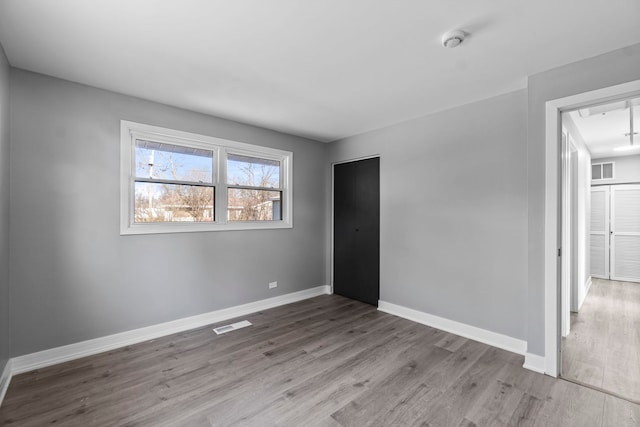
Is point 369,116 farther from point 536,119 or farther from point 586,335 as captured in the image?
point 586,335

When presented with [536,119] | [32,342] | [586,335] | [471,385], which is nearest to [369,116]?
[536,119]

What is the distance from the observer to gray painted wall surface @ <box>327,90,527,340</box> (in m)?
2.86

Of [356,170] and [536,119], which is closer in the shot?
[536,119]

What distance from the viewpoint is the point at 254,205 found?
13.5ft

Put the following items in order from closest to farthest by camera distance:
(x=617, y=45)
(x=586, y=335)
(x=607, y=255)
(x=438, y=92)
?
(x=617, y=45) → (x=438, y=92) → (x=586, y=335) → (x=607, y=255)

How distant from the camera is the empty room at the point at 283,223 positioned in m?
1.92

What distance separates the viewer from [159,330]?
10.3 ft

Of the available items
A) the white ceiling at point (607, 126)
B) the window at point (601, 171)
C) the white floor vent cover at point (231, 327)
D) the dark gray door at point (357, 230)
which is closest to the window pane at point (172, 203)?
the white floor vent cover at point (231, 327)

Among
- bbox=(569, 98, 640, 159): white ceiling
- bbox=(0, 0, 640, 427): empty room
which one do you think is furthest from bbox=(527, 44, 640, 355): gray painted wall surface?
bbox=(569, 98, 640, 159): white ceiling

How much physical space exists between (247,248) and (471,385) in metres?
2.90

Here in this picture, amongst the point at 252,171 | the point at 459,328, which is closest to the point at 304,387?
the point at 459,328

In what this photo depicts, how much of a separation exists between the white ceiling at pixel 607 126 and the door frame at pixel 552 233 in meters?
0.74

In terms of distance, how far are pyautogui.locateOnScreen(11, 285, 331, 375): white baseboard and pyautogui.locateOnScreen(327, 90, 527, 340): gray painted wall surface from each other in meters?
1.92

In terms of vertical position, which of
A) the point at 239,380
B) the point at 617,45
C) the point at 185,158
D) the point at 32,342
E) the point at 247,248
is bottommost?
the point at 239,380
